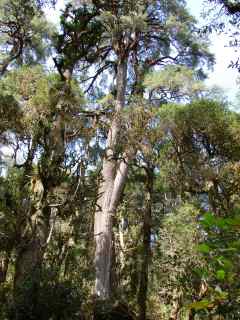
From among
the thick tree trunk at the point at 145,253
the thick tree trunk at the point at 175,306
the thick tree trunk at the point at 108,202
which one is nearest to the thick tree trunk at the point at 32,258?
the thick tree trunk at the point at 108,202

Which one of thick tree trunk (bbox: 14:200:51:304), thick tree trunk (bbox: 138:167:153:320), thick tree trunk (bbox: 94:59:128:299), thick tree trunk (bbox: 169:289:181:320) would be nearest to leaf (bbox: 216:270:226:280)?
thick tree trunk (bbox: 14:200:51:304)

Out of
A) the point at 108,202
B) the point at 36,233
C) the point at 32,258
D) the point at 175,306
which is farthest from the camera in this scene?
the point at 175,306

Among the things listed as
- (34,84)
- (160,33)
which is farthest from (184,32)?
(34,84)

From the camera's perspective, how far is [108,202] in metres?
11.8

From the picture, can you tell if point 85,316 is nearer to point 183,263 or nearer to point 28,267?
point 28,267

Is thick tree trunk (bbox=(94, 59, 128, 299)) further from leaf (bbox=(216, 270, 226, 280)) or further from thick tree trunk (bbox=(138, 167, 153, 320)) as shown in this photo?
leaf (bbox=(216, 270, 226, 280))

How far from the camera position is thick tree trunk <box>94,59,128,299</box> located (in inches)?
421

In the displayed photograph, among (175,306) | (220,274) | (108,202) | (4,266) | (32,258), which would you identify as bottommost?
(220,274)

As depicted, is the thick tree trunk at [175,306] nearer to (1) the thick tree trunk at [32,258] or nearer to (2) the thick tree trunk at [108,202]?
(2) the thick tree trunk at [108,202]

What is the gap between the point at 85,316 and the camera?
7758 mm

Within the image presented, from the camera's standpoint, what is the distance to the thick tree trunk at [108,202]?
10.7 m

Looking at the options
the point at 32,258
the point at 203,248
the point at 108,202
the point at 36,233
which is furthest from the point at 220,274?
the point at 108,202

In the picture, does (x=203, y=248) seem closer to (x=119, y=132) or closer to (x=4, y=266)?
(x=119, y=132)

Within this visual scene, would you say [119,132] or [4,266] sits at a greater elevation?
[119,132]
